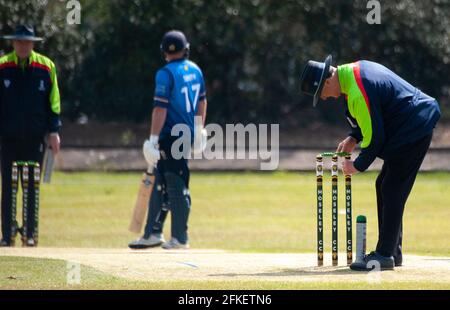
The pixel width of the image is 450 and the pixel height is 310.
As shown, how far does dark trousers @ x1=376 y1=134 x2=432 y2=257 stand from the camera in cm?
1102

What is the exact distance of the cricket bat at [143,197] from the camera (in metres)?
14.8

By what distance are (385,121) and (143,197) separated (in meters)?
4.71

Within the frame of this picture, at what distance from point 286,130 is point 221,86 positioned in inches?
85.4

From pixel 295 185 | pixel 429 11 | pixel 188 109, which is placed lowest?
pixel 295 185

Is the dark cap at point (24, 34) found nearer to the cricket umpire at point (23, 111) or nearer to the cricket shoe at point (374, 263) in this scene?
the cricket umpire at point (23, 111)

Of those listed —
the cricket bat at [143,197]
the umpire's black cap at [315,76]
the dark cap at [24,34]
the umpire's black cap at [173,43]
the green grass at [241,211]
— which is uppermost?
the dark cap at [24,34]

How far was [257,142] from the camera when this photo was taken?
31.1 metres

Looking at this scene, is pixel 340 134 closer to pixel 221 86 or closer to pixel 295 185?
→ pixel 221 86

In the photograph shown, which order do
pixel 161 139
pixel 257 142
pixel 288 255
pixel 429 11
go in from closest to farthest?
1. pixel 288 255
2. pixel 161 139
3. pixel 257 142
4. pixel 429 11

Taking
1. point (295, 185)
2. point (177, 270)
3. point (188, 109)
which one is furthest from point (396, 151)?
point (295, 185)

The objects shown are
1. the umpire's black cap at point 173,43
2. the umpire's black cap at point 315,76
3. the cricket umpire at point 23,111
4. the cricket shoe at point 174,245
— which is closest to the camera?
the umpire's black cap at point 315,76

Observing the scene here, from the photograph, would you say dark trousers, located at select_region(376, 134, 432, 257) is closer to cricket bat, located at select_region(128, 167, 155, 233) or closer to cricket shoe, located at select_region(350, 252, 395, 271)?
cricket shoe, located at select_region(350, 252, 395, 271)

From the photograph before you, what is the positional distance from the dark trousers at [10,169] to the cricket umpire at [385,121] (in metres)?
5.21

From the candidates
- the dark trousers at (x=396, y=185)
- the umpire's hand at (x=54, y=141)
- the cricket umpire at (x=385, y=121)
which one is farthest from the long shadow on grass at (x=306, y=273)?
the umpire's hand at (x=54, y=141)
